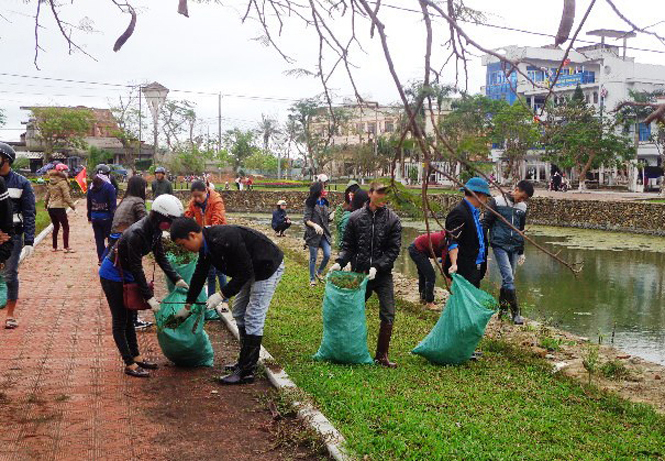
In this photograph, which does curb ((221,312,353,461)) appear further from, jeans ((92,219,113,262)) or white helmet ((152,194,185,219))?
jeans ((92,219,113,262))

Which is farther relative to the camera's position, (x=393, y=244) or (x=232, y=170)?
(x=232, y=170)

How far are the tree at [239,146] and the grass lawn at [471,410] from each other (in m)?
60.6

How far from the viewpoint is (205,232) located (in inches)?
203

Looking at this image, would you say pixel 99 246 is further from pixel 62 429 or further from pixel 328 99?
pixel 328 99

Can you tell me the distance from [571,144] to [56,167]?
108ft

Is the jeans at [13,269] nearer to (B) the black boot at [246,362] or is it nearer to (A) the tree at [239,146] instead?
(B) the black boot at [246,362]

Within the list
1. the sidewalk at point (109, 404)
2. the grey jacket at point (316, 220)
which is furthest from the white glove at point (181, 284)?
the grey jacket at point (316, 220)

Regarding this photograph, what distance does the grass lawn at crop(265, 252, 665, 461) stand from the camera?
4309mm

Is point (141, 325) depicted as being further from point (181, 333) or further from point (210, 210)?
point (181, 333)

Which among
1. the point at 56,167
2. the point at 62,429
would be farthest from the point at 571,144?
the point at 62,429

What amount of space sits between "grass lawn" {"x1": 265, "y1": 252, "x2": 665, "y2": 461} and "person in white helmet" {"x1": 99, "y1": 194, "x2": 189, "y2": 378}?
49.4 inches

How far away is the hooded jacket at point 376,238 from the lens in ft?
20.1

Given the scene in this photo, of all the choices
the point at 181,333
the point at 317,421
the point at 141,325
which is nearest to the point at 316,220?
the point at 141,325

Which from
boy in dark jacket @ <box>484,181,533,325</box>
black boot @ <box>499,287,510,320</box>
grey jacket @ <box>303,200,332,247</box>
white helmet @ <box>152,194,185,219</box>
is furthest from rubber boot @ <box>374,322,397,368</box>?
grey jacket @ <box>303,200,332,247</box>
